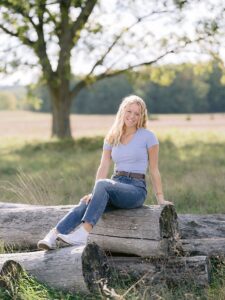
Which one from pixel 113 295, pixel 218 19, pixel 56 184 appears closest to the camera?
pixel 113 295

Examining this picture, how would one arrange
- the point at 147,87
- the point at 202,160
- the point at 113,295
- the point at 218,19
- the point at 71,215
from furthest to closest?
the point at 147,87 → the point at 218,19 → the point at 202,160 → the point at 71,215 → the point at 113,295

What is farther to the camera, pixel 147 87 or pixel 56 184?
pixel 147 87

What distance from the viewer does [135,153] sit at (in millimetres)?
6945

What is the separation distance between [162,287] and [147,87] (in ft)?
283

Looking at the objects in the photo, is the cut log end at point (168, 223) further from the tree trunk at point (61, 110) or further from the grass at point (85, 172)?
the tree trunk at point (61, 110)

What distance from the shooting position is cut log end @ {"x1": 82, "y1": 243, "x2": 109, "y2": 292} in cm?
605

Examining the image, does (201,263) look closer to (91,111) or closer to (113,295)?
(113,295)

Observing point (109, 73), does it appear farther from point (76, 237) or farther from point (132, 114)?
point (76, 237)

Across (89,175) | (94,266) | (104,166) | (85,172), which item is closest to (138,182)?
(104,166)

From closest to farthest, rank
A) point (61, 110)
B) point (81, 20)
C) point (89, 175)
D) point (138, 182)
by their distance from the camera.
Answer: point (138, 182) → point (89, 175) → point (81, 20) → point (61, 110)

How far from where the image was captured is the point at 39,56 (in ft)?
79.7

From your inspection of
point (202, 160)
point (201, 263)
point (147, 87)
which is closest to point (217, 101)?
point (147, 87)

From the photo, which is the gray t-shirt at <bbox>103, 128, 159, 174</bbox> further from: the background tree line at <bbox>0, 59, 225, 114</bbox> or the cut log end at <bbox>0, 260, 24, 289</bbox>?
the background tree line at <bbox>0, 59, 225, 114</bbox>

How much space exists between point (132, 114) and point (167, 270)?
1.74m
